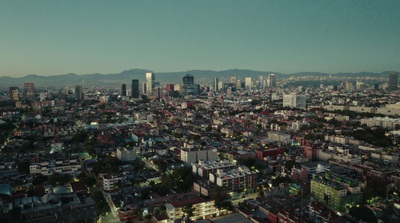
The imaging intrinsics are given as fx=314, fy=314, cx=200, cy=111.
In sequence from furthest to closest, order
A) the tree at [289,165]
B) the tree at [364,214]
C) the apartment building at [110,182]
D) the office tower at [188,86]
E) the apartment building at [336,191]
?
1. the office tower at [188,86]
2. the tree at [289,165]
3. the apartment building at [110,182]
4. the apartment building at [336,191]
5. the tree at [364,214]

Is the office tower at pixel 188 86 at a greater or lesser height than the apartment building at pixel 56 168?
greater

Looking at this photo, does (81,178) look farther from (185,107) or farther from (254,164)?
(185,107)

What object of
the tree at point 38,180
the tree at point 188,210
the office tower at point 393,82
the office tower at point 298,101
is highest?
the office tower at point 393,82

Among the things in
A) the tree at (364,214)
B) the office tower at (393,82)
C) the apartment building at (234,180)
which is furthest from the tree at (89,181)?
the office tower at (393,82)

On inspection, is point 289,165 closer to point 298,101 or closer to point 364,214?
point 364,214

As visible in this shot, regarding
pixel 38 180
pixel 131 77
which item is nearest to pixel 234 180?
pixel 38 180

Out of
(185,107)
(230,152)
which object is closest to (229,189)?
(230,152)

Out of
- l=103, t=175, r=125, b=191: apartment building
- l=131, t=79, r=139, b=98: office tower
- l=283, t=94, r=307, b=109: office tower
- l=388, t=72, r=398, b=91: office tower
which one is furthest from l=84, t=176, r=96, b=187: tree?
l=388, t=72, r=398, b=91: office tower

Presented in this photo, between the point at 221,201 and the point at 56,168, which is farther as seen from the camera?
the point at 56,168

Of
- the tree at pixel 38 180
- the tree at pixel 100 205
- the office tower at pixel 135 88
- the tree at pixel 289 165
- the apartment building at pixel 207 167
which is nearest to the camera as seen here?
the tree at pixel 100 205

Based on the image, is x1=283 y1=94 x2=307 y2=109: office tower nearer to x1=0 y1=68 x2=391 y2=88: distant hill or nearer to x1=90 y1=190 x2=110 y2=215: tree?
x1=90 y1=190 x2=110 y2=215: tree

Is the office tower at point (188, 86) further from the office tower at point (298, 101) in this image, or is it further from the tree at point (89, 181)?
the tree at point (89, 181)

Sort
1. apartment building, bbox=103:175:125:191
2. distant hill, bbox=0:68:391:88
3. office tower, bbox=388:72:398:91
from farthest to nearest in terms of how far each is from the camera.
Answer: distant hill, bbox=0:68:391:88, office tower, bbox=388:72:398:91, apartment building, bbox=103:175:125:191

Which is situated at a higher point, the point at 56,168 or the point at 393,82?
the point at 393,82
